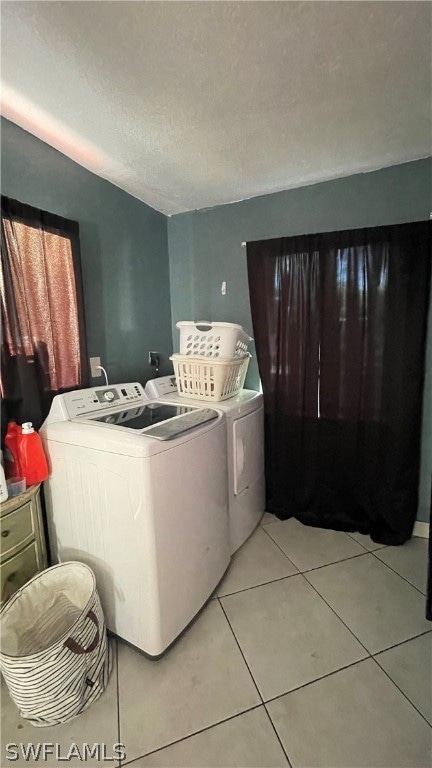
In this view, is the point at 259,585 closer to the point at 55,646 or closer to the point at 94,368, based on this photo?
the point at 55,646

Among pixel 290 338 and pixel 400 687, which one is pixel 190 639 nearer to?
pixel 400 687

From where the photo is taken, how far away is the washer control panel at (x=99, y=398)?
5.03 ft

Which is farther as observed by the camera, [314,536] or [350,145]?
[314,536]

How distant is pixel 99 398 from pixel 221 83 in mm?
1471

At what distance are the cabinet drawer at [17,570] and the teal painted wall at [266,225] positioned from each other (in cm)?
163

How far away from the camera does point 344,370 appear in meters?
1.99

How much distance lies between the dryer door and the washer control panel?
65cm

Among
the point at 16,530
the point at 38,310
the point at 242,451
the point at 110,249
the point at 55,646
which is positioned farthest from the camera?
the point at 110,249

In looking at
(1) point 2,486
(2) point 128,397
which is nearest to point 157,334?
(2) point 128,397

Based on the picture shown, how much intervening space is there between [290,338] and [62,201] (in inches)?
60.6

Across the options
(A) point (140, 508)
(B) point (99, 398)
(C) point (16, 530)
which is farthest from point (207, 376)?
(C) point (16, 530)

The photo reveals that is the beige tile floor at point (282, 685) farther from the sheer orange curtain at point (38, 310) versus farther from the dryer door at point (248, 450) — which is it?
the sheer orange curtain at point (38, 310)

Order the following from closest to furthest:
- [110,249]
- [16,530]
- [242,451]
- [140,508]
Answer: [140,508], [16,530], [242,451], [110,249]

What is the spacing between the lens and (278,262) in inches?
80.6
